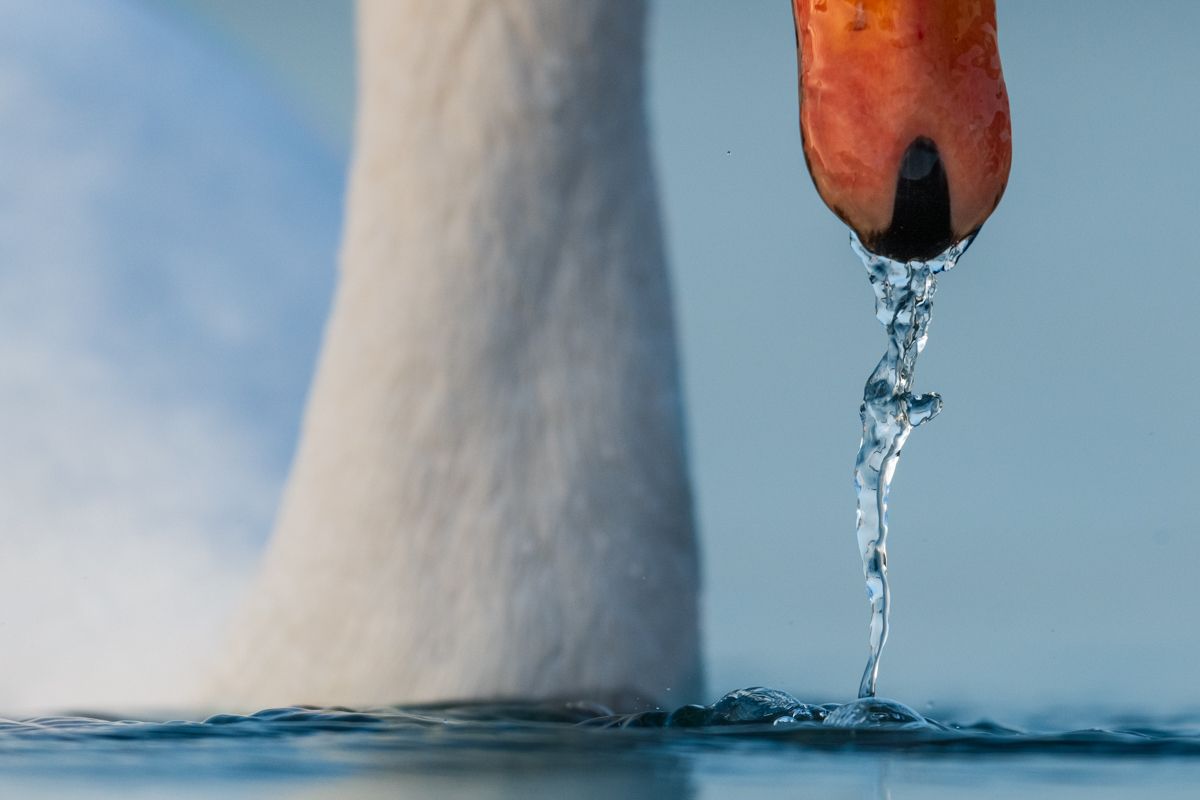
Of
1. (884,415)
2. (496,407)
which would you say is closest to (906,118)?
(884,415)

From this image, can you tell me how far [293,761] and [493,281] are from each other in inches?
21.2

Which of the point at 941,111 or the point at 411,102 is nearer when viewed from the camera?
the point at 941,111

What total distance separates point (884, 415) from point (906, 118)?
321mm

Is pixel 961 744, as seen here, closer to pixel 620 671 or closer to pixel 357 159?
pixel 620 671

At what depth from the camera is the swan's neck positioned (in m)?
1.35

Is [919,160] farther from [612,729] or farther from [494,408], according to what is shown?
[494,408]

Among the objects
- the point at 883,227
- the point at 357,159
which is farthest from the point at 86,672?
the point at 883,227

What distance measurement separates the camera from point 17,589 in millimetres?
1898

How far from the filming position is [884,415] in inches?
41.8

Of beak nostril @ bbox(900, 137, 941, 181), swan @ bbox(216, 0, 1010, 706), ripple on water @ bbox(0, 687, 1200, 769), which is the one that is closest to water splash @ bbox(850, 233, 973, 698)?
ripple on water @ bbox(0, 687, 1200, 769)

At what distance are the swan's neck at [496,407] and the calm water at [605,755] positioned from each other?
3.4 inches

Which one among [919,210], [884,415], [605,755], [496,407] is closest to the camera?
[919,210]

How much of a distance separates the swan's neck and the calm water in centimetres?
9

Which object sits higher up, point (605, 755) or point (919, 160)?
point (919, 160)
